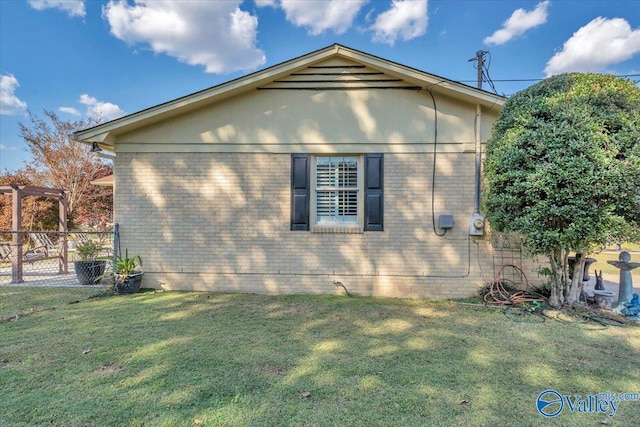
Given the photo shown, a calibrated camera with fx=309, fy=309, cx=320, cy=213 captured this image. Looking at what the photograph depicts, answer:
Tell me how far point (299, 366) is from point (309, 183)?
374 centimetres

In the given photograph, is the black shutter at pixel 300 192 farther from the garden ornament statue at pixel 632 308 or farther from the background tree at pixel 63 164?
the background tree at pixel 63 164

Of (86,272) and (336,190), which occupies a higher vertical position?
(336,190)

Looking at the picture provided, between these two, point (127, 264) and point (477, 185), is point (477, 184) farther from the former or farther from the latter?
point (127, 264)

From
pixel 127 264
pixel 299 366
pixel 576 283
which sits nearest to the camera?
pixel 299 366

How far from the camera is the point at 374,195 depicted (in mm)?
6047

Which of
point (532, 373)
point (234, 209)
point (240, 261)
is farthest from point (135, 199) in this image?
point (532, 373)

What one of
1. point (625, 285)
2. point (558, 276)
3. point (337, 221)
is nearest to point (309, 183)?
point (337, 221)

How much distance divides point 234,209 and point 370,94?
11.6 feet

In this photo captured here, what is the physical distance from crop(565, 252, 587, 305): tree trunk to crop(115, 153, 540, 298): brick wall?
121 cm

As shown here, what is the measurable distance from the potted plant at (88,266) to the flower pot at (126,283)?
3.51 feet

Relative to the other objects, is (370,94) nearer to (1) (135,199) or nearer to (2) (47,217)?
(1) (135,199)

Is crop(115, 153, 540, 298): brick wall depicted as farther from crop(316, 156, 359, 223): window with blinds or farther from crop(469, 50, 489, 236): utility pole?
crop(316, 156, 359, 223): window with blinds

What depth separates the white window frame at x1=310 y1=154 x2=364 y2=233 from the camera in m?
6.09

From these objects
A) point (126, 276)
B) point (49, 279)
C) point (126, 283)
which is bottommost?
point (49, 279)
